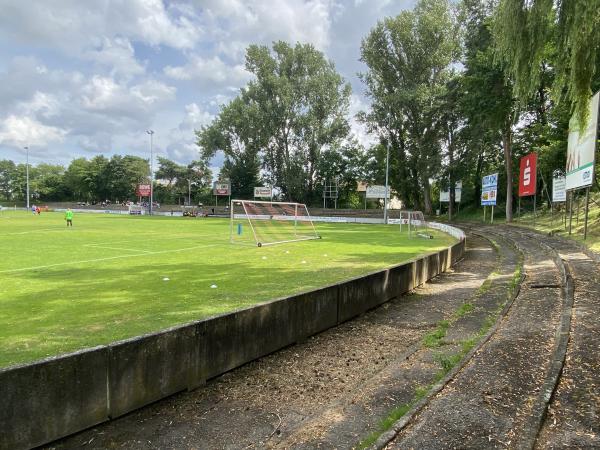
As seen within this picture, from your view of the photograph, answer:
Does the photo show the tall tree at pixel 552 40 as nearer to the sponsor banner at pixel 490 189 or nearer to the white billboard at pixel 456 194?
the sponsor banner at pixel 490 189

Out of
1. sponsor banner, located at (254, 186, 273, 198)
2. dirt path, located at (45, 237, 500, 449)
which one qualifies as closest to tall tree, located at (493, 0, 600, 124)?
dirt path, located at (45, 237, 500, 449)

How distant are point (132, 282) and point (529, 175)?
1153 inches

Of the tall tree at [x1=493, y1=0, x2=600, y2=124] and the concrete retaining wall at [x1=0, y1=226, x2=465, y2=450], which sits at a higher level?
the tall tree at [x1=493, y1=0, x2=600, y2=124]

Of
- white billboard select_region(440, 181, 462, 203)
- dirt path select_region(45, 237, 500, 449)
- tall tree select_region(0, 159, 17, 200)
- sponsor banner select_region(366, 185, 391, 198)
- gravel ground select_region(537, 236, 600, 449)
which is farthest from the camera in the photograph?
tall tree select_region(0, 159, 17, 200)

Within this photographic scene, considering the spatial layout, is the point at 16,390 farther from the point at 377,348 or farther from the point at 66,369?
the point at 377,348

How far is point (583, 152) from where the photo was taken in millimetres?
16844

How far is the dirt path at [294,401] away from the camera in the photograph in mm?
4281

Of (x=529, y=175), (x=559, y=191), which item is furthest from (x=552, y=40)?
(x=529, y=175)

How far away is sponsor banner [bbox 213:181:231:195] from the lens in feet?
259

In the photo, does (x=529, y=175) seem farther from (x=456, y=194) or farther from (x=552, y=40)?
(x=456, y=194)

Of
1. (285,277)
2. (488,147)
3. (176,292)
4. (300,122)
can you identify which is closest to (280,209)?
(285,277)

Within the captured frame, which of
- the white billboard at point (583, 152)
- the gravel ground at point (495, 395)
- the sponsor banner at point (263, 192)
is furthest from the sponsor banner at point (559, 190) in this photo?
the sponsor banner at point (263, 192)

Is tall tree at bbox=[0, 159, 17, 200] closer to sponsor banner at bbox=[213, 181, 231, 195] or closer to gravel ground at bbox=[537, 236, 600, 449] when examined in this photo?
sponsor banner at bbox=[213, 181, 231, 195]

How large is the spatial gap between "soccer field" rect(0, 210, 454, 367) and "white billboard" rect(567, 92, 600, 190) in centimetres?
713
